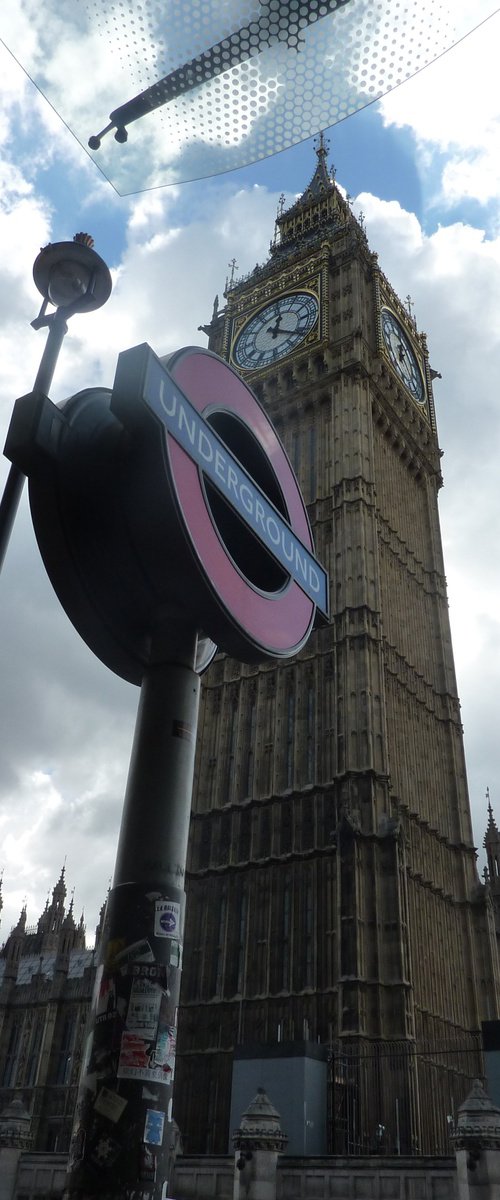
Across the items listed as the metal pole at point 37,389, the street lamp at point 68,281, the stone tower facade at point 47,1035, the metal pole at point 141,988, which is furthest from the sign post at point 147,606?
the stone tower facade at point 47,1035

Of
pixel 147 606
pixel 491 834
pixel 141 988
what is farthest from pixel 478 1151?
pixel 491 834

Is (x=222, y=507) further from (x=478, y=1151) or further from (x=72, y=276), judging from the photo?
(x=478, y=1151)

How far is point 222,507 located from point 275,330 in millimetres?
41518

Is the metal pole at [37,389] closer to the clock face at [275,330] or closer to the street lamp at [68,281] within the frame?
the street lamp at [68,281]

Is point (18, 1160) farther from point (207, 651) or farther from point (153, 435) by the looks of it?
point (153, 435)

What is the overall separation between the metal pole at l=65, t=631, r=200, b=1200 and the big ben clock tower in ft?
60.1

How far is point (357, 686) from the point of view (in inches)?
1341

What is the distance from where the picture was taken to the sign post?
23.2 ft

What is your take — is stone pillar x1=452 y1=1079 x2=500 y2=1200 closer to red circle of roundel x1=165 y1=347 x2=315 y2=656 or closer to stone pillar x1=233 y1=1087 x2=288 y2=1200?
stone pillar x1=233 y1=1087 x2=288 y2=1200

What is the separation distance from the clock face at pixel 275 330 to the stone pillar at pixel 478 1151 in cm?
3830

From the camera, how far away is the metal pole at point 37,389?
6.23m

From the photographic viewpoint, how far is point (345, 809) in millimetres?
30656

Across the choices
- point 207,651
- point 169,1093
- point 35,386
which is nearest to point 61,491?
point 35,386

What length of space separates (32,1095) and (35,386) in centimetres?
5174
